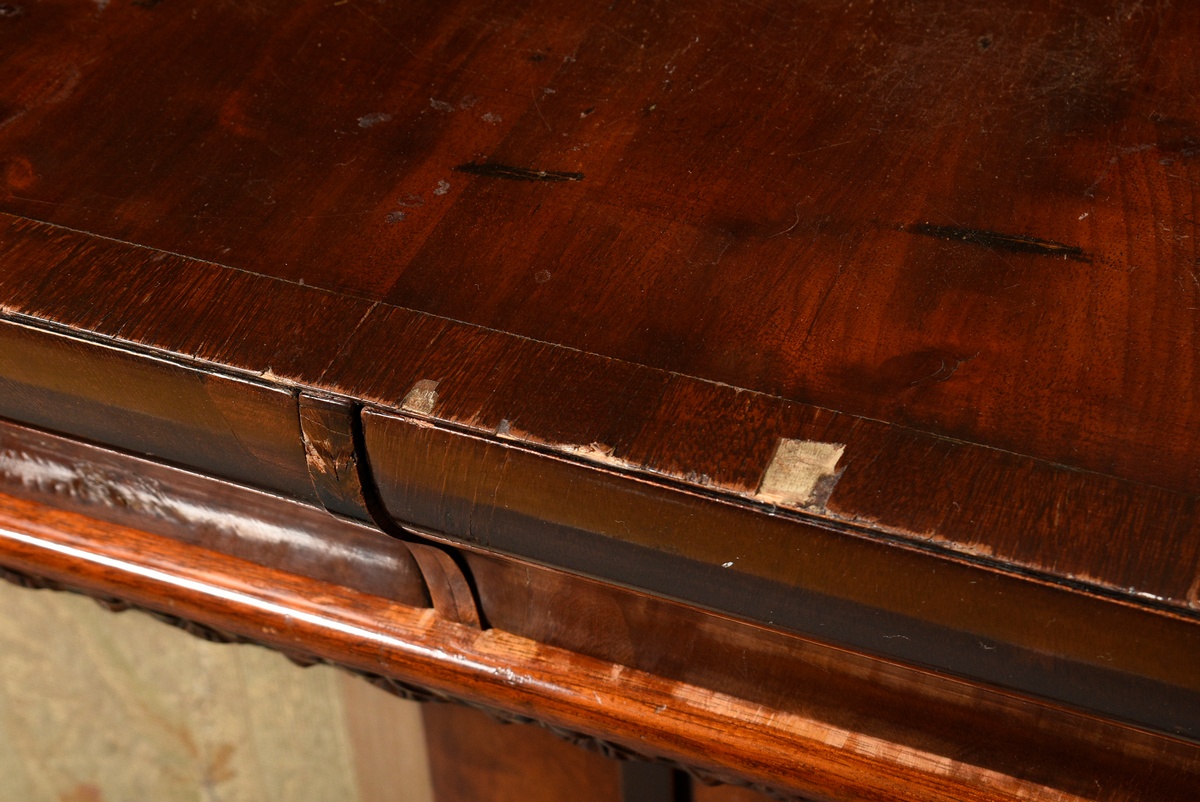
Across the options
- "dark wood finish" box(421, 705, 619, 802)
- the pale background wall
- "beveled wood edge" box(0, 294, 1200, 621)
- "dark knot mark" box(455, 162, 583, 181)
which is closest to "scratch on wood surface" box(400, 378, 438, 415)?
"beveled wood edge" box(0, 294, 1200, 621)

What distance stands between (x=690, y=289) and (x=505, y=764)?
0.35 m

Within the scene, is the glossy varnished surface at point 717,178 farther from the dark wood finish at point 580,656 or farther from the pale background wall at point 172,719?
the pale background wall at point 172,719

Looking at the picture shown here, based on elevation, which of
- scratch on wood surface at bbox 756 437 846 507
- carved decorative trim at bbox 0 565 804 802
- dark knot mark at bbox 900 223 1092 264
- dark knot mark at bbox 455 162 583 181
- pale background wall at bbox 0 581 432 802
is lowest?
pale background wall at bbox 0 581 432 802

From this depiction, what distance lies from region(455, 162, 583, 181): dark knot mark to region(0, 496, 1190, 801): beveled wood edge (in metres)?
0.18

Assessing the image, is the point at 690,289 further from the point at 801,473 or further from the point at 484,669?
the point at 484,669

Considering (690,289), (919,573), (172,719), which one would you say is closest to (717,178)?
(690,289)

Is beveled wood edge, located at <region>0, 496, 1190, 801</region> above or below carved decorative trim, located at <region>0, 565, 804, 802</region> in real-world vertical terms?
above

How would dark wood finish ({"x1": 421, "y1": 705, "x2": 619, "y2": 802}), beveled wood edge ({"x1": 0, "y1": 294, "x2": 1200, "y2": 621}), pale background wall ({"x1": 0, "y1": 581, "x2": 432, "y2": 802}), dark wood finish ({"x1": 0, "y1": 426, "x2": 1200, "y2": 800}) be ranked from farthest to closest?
pale background wall ({"x1": 0, "y1": 581, "x2": 432, "y2": 802})
dark wood finish ({"x1": 421, "y1": 705, "x2": 619, "y2": 802})
dark wood finish ({"x1": 0, "y1": 426, "x2": 1200, "y2": 800})
beveled wood edge ({"x1": 0, "y1": 294, "x2": 1200, "y2": 621})

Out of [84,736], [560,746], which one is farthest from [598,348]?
[84,736]

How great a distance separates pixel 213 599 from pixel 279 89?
0.22m

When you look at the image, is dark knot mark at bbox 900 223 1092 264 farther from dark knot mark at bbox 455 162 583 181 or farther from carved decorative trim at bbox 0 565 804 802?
carved decorative trim at bbox 0 565 804 802

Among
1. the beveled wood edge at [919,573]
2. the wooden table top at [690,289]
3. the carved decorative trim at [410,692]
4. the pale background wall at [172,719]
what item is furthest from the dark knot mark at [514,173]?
the pale background wall at [172,719]

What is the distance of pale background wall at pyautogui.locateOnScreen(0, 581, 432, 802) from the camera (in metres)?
0.75

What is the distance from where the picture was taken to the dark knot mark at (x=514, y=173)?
1.38ft
